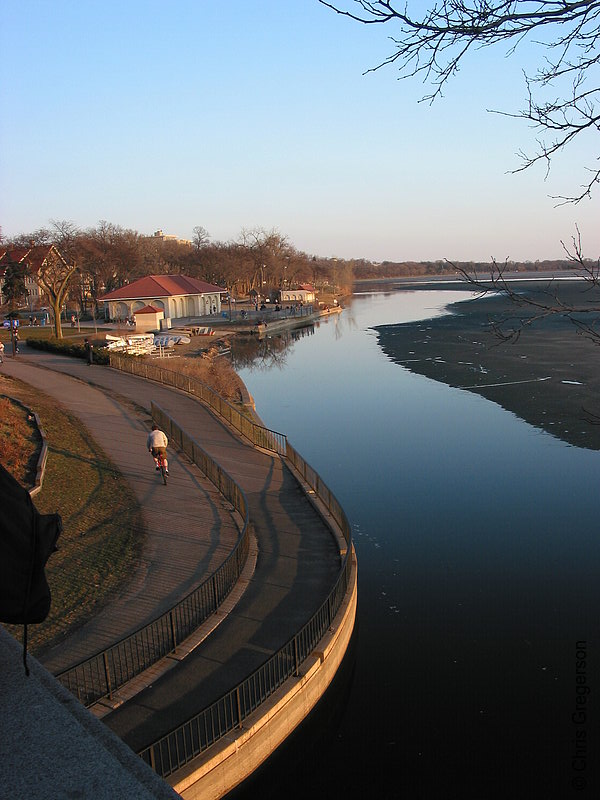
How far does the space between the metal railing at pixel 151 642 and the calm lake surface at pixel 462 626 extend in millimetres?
2079

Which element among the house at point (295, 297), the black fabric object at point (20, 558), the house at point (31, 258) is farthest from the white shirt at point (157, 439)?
the house at point (295, 297)

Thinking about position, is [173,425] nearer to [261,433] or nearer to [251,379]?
[261,433]

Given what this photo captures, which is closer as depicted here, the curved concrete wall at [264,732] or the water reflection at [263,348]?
the curved concrete wall at [264,732]

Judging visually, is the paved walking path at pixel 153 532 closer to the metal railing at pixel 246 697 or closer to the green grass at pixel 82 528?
the green grass at pixel 82 528

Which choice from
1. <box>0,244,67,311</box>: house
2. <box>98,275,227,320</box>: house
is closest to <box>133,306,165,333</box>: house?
<box>98,275,227,320</box>: house

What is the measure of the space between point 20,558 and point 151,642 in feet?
22.9

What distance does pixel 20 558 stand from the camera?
3.12 metres

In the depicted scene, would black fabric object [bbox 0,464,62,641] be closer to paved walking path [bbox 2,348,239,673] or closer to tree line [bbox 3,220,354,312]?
paved walking path [bbox 2,348,239,673]

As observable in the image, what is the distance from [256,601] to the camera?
439 inches

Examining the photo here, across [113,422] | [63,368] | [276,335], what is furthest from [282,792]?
[276,335]

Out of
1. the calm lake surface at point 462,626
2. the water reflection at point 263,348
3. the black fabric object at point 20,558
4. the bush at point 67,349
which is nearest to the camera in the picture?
the black fabric object at point 20,558

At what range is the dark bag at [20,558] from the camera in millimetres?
3057

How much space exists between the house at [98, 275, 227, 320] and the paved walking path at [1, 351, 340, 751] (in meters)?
45.5

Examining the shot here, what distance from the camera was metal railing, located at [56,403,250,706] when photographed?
8.50 metres
